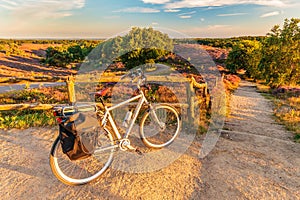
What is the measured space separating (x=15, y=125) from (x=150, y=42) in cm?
1228

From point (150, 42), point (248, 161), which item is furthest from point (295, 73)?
point (248, 161)

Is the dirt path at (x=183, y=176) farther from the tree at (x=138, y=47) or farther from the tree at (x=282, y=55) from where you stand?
the tree at (x=282, y=55)

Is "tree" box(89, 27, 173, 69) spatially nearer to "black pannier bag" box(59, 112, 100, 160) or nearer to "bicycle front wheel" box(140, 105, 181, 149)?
"bicycle front wheel" box(140, 105, 181, 149)

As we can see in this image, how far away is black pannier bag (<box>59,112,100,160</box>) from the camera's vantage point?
8.92ft

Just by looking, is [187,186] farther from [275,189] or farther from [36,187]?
[36,187]

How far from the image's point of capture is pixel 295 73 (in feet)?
59.3

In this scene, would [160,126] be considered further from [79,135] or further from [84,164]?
[79,135]

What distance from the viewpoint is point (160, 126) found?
4254mm

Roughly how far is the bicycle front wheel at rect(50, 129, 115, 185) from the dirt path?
0.15 metres

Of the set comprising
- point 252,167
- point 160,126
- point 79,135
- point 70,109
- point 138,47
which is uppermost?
point 138,47

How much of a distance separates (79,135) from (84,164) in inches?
46.3

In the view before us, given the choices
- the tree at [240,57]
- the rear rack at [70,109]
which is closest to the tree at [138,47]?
the rear rack at [70,109]

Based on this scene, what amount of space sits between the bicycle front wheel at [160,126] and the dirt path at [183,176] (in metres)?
0.57

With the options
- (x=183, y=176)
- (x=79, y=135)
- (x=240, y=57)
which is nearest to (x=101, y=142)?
(x=79, y=135)
